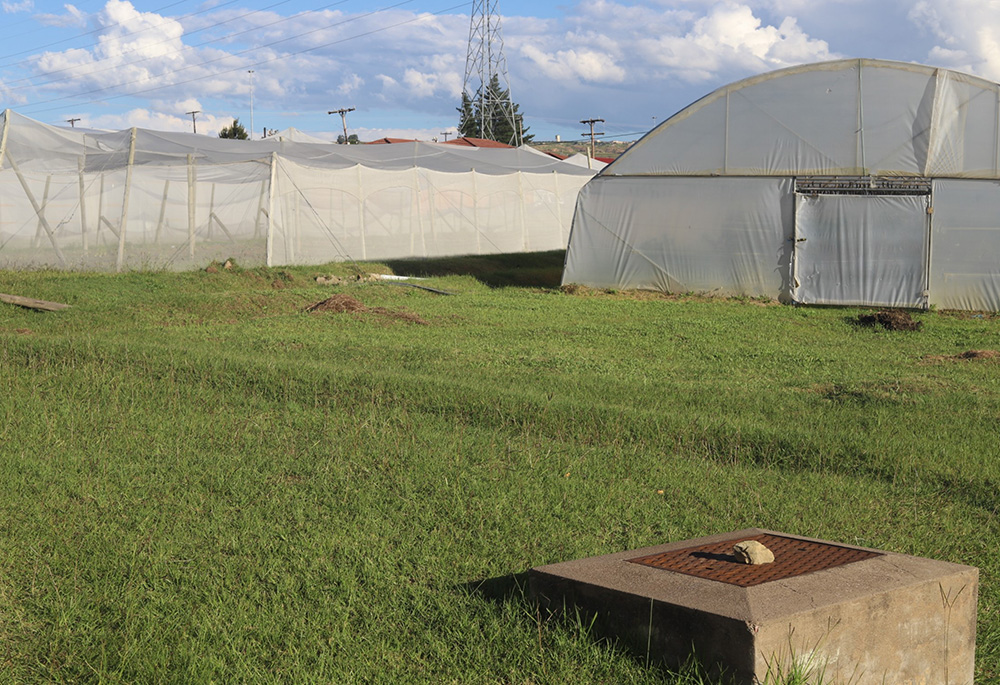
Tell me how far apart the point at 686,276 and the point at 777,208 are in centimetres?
224

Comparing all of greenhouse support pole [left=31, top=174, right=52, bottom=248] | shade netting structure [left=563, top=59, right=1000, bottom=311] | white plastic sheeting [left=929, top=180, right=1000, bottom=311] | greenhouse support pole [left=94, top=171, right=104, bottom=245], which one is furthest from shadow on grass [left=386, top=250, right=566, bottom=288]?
greenhouse support pole [left=31, top=174, right=52, bottom=248]

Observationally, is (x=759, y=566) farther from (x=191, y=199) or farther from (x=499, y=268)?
(x=499, y=268)

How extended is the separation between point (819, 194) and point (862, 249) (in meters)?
1.37

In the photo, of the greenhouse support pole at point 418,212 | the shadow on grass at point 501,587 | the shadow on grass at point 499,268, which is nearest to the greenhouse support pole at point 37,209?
the shadow on grass at point 499,268

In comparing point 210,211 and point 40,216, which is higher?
point 210,211

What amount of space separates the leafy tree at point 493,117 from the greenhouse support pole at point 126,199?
35.0 m

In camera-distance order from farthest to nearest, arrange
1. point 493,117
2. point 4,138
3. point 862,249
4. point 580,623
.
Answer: point 493,117 → point 4,138 → point 862,249 → point 580,623

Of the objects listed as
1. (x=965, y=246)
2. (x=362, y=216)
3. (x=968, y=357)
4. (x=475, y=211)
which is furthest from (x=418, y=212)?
(x=968, y=357)

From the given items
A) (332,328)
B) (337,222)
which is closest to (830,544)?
(332,328)

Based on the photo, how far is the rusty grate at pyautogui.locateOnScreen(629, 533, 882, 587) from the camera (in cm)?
379

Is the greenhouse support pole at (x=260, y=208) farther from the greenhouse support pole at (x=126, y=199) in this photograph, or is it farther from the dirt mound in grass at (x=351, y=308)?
the dirt mound in grass at (x=351, y=308)

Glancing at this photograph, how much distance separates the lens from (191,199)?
21562 millimetres

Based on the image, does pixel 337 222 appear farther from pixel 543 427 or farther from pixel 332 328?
pixel 543 427

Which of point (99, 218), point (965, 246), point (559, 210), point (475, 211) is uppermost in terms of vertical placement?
point (559, 210)
